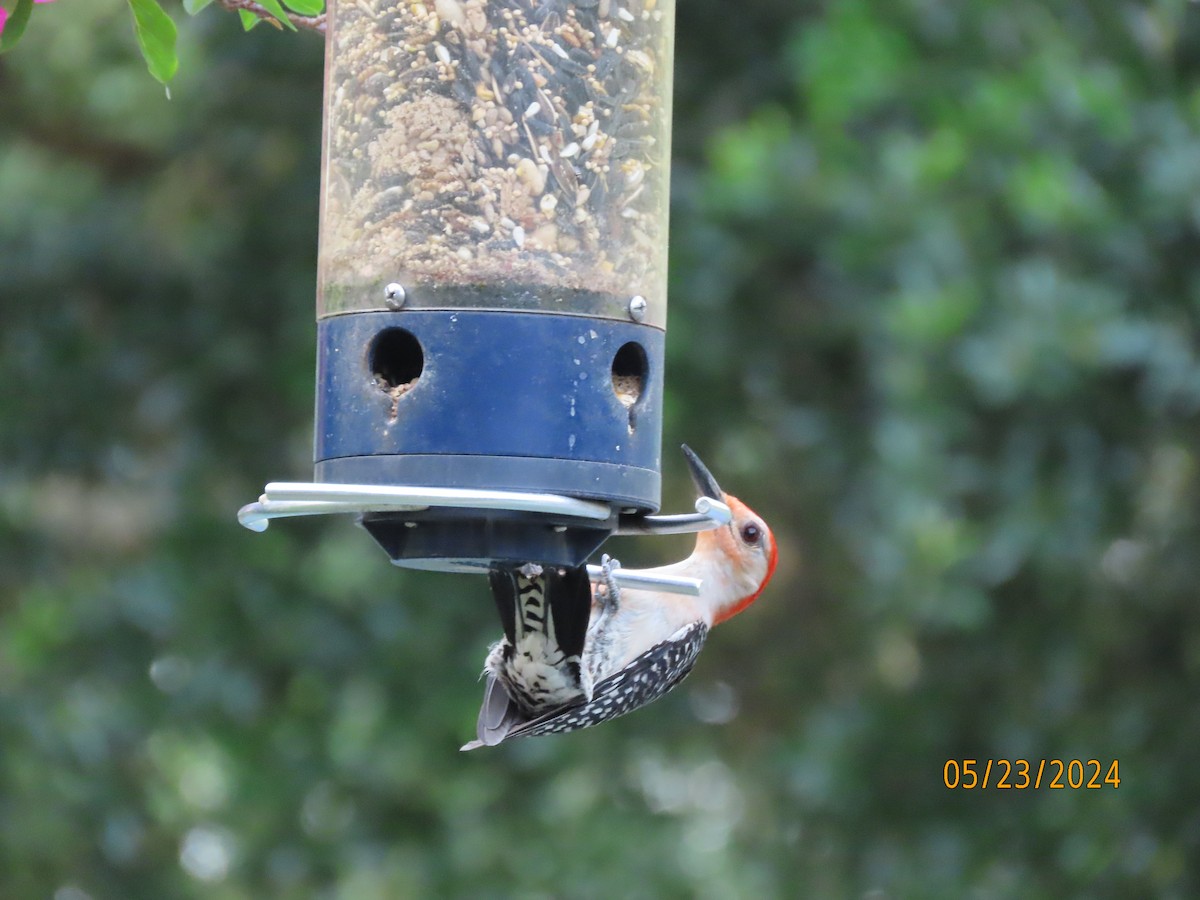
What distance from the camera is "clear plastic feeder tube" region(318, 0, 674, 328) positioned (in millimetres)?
4258

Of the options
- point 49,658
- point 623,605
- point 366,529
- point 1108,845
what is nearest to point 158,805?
point 49,658

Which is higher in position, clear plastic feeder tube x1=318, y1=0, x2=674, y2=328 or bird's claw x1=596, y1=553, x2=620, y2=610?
clear plastic feeder tube x1=318, y1=0, x2=674, y2=328

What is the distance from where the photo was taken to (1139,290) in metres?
8.16

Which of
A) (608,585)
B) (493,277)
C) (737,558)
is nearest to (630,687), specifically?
(608,585)

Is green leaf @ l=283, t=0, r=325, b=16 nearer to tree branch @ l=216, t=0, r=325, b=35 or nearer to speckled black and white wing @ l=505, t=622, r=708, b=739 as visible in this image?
tree branch @ l=216, t=0, r=325, b=35

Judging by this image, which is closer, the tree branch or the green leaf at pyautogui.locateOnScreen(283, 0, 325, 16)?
the green leaf at pyautogui.locateOnScreen(283, 0, 325, 16)

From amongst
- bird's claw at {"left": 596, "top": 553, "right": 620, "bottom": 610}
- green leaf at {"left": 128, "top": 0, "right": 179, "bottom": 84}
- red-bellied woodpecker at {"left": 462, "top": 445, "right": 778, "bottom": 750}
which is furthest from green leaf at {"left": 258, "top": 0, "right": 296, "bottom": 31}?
bird's claw at {"left": 596, "top": 553, "right": 620, "bottom": 610}

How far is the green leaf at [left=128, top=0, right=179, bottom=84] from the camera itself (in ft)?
12.0

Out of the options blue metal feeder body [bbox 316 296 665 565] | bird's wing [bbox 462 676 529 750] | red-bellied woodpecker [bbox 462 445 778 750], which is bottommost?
bird's wing [bbox 462 676 529 750]

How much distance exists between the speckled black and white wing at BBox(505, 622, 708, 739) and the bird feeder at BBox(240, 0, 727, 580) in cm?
100

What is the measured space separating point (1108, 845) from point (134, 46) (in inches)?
252
